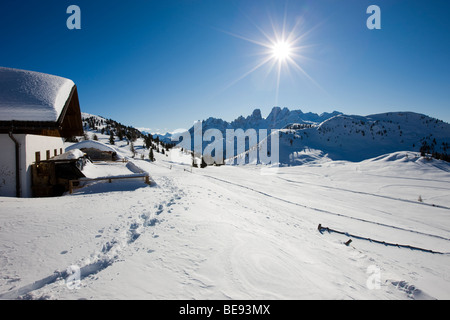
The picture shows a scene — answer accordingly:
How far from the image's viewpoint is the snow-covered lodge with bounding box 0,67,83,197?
8984 millimetres

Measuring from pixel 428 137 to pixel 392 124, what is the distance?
1654 centimetres

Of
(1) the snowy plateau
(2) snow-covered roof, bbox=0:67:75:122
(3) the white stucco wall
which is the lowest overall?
(1) the snowy plateau

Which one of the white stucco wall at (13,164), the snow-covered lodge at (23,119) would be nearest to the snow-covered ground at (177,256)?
the white stucco wall at (13,164)

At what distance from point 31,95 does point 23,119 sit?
5.96ft

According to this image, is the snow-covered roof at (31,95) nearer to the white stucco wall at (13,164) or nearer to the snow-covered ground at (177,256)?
the white stucco wall at (13,164)

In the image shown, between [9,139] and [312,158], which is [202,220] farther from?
[312,158]

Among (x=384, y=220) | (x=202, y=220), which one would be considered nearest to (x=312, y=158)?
(x=384, y=220)

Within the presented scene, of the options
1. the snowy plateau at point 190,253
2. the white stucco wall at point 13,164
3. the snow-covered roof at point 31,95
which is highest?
the snow-covered roof at point 31,95

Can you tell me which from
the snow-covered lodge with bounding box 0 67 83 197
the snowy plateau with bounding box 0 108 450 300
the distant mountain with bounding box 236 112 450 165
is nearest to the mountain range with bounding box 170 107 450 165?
the distant mountain with bounding box 236 112 450 165

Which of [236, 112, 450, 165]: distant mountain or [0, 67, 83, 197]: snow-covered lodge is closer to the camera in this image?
[0, 67, 83, 197]: snow-covered lodge

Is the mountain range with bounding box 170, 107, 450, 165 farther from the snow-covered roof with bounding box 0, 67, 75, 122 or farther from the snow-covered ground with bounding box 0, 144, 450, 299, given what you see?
the snow-covered roof with bounding box 0, 67, 75, 122

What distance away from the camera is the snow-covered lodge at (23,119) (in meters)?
8.98

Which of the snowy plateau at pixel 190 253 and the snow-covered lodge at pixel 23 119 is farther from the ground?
the snow-covered lodge at pixel 23 119

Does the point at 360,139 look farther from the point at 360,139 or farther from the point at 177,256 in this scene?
the point at 177,256
